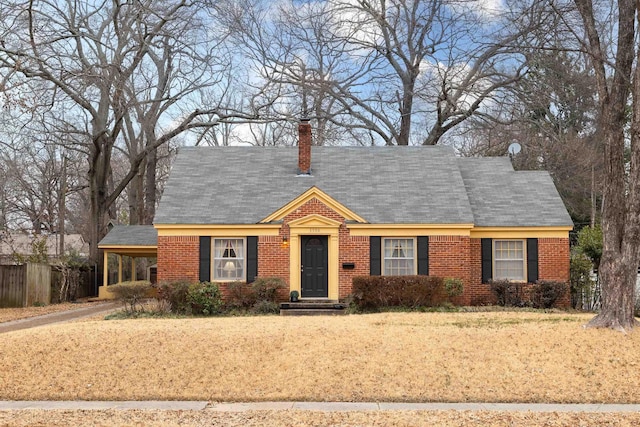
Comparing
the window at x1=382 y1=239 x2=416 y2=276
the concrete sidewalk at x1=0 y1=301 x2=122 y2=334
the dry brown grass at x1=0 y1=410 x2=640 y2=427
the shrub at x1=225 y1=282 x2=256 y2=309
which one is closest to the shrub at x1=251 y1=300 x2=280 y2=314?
the shrub at x1=225 y1=282 x2=256 y2=309

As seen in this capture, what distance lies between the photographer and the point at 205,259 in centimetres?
2195

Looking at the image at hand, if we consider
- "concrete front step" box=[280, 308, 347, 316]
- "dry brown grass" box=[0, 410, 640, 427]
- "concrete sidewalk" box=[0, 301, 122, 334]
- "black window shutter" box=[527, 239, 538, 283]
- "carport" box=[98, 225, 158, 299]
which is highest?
"carport" box=[98, 225, 158, 299]

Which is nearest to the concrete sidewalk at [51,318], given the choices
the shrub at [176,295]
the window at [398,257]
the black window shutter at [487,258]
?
the shrub at [176,295]

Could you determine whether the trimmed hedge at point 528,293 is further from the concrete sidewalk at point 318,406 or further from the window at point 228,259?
the concrete sidewalk at point 318,406

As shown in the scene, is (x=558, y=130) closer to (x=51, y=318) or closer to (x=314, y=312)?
(x=314, y=312)

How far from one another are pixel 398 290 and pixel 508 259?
4413 millimetres

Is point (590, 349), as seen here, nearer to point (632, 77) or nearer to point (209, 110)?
point (632, 77)

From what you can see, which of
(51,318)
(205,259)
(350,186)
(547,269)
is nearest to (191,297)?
(205,259)

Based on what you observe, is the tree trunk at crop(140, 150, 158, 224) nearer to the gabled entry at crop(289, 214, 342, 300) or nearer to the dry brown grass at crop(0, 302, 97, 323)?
the dry brown grass at crop(0, 302, 97, 323)

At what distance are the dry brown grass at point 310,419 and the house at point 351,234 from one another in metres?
12.1

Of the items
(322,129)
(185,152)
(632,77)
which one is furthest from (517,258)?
(322,129)

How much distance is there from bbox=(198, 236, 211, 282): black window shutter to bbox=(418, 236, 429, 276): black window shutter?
21.4 ft

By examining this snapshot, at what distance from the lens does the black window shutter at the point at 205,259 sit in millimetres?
21859

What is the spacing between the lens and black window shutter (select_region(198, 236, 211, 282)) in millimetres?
21859
